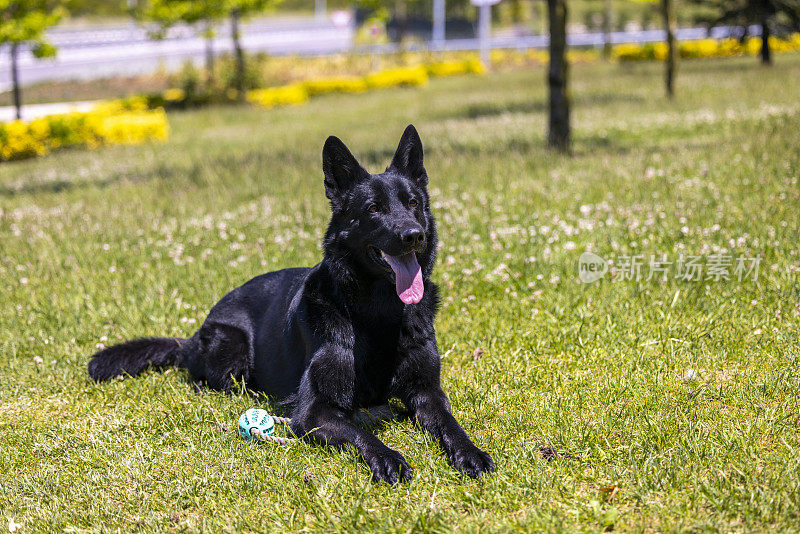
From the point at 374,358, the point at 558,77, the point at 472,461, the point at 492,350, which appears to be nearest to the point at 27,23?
the point at 558,77

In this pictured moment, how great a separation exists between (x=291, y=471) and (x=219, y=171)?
9893 millimetres

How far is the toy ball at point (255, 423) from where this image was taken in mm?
4012

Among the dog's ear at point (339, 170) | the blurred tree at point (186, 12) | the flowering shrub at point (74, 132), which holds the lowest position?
the dog's ear at point (339, 170)

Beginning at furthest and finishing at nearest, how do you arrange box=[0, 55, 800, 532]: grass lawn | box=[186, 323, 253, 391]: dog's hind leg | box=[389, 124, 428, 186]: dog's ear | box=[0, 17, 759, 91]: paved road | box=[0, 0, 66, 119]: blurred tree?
1. box=[0, 17, 759, 91]: paved road
2. box=[0, 0, 66, 119]: blurred tree
3. box=[186, 323, 253, 391]: dog's hind leg
4. box=[389, 124, 428, 186]: dog's ear
5. box=[0, 55, 800, 532]: grass lawn

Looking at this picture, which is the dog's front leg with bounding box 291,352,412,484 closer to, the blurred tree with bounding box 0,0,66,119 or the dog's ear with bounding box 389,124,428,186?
the dog's ear with bounding box 389,124,428,186

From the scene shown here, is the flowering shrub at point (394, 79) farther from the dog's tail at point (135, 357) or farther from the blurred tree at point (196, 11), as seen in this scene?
the dog's tail at point (135, 357)

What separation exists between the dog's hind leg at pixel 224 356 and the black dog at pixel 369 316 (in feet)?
1.70

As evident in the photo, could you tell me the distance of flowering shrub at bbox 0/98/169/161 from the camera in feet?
59.7

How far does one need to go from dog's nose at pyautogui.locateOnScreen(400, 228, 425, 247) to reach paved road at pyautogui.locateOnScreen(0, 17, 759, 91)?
3568 centimetres

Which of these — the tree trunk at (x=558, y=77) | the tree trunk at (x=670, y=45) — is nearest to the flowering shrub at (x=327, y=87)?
the tree trunk at (x=670, y=45)

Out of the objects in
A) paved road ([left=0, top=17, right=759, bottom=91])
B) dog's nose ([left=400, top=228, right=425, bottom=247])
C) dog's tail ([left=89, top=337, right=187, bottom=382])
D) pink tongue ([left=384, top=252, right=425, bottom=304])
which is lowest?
dog's tail ([left=89, top=337, right=187, bottom=382])

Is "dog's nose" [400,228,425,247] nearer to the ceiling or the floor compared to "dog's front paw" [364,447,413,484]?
nearer to the ceiling

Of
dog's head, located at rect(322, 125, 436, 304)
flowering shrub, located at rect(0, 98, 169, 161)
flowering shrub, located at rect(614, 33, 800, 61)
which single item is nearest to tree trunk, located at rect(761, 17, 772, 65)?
flowering shrub, located at rect(614, 33, 800, 61)

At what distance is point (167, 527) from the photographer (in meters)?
3.25
